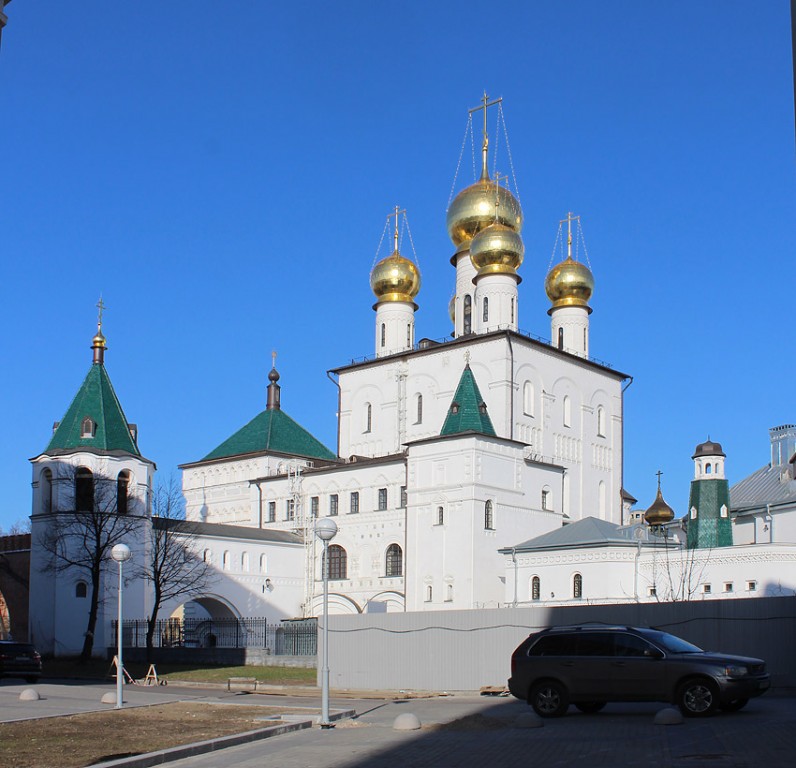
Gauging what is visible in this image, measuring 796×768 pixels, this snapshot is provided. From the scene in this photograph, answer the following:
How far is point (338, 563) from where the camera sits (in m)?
56.8

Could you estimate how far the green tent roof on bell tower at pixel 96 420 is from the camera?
153 ft

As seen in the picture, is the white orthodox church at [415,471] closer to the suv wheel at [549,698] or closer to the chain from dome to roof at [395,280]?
the chain from dome to roof at [395,280]

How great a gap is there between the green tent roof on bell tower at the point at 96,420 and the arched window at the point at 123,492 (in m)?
0.96

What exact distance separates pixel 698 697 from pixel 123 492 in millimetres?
34425

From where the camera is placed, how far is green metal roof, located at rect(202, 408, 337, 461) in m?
65.9

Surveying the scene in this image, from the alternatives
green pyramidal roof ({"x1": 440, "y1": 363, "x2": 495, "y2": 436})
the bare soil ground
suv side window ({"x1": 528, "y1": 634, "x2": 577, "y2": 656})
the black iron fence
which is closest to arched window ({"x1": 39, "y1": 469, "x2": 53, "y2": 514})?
the black iron fence

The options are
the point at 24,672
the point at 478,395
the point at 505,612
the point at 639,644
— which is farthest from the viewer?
the point at 478,395

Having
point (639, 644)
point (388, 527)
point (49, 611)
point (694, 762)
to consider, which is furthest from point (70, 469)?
point (694, 762)

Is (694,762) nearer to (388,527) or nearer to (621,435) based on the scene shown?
(388,527)

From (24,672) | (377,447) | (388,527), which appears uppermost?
(377,447)

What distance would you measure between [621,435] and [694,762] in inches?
2011

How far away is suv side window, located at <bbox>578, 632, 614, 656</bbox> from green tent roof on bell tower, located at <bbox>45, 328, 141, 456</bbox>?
32.6m

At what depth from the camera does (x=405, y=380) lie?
59.7 meters

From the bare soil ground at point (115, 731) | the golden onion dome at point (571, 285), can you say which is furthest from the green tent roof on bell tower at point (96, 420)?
the bare soil ground at point (115, 731)
